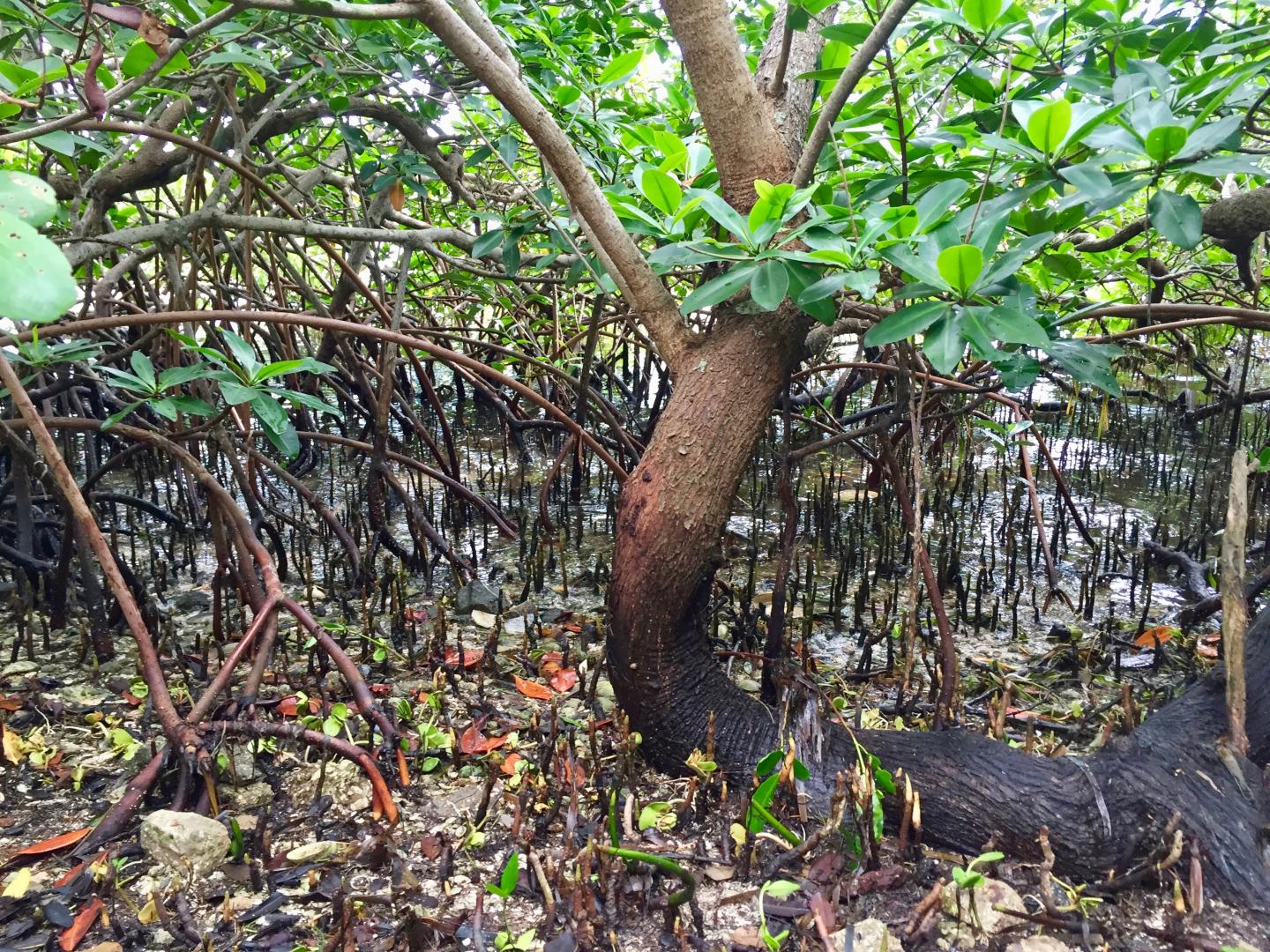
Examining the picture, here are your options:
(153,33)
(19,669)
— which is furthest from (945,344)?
(19,669)

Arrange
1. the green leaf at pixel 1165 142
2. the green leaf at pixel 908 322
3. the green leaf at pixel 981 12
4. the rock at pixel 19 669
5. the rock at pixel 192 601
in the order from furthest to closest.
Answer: the rock at pixel 192 601, the rock at pixel 19 669, the green leaf at pixel 981 12, the green leaf at pixel 908 322, the green leaf at pixel 1165 142

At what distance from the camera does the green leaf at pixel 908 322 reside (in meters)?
1.05

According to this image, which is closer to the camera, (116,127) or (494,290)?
(116,127)

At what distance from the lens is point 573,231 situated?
1.84 meters

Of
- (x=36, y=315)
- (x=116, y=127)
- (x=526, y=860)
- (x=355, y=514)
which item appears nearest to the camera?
(x=36, y=315)

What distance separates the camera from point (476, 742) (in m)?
1.67

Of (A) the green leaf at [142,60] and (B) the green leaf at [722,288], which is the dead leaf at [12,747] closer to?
(A) the green leaf at [142,60]

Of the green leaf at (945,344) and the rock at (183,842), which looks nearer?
the green leaf at (945,344)

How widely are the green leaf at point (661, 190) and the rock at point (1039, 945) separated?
107 centimetres

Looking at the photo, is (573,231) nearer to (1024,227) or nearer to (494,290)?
(1024,227)

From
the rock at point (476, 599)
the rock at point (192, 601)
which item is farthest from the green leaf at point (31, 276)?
the rock at point (192, 601)

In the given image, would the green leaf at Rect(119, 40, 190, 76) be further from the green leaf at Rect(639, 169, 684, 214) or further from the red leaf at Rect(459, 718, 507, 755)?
the red leaf at Rect(459, 718, 507, 755)

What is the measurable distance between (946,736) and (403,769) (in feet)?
2.91

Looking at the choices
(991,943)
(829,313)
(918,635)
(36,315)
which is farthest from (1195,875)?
(36,315)
